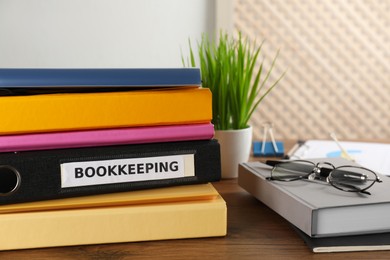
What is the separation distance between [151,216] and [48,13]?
1694 mm

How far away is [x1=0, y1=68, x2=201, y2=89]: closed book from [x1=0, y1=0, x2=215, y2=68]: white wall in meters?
1.55

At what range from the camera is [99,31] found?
2160 mm

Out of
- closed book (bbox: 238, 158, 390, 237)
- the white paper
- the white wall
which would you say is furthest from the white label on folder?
the white wall

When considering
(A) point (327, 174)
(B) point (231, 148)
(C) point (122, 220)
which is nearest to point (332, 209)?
(A) point (327, 174)

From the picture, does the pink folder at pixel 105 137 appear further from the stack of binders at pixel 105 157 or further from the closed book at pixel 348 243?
the closed book at pixel 348 243

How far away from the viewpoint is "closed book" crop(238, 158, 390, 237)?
0.59 meters

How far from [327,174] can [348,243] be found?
0.13 meters

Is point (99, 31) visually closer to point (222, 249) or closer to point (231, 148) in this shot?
point (231, 148)

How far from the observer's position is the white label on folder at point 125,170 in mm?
601

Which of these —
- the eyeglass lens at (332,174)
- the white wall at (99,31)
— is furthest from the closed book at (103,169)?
the white wall at (99,31)

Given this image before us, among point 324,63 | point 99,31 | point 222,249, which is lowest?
point 222,249

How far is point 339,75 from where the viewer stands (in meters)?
3.02

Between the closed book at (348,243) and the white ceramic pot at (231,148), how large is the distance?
1.00 ft

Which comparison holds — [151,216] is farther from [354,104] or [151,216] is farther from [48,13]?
Result: [354,104]
